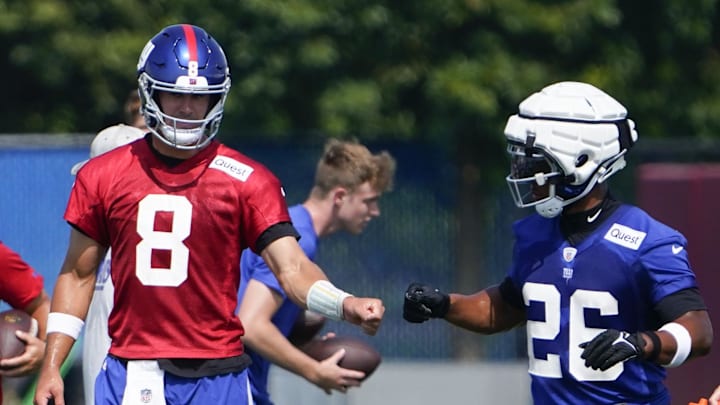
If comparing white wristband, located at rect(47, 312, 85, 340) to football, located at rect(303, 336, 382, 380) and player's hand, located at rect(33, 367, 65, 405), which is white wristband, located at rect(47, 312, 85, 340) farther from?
football, located at rect(303, 336, 382, 380)

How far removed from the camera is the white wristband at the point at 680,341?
4883 millimetres

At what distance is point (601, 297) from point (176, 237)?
4.51ft

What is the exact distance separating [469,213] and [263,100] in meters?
1.92

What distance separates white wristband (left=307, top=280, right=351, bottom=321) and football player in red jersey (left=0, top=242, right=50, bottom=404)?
4.31ft

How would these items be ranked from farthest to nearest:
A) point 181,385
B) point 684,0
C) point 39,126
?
point 39,126 < point 684,0 < point 181,385

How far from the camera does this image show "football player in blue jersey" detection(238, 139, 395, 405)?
6242 mm

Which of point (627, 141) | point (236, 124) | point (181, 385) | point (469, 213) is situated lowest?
point (181, 385)

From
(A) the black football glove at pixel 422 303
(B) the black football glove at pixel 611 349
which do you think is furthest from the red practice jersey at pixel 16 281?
(B) the black football glove at pixel 611 349

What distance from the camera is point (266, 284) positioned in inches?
247

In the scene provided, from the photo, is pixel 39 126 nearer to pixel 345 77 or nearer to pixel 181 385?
pixel 345 77

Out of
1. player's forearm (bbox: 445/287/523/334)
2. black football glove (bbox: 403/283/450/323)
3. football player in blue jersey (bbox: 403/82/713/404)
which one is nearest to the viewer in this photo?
football player in blue jersey (bbox: 403/82/713/404)

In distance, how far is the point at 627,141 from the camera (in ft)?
17.4

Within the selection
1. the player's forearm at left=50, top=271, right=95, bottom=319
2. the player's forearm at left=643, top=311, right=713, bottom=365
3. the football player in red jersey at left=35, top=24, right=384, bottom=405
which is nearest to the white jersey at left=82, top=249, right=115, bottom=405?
the player's forearm at left=50, top=271, right=95, bottom=319

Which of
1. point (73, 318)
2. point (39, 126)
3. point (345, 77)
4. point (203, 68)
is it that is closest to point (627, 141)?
point (203, 68)
